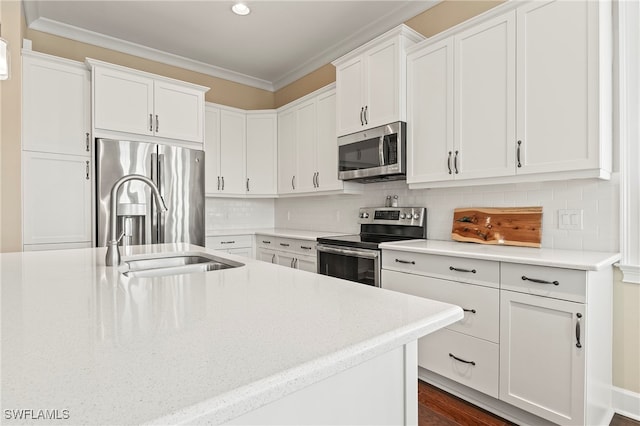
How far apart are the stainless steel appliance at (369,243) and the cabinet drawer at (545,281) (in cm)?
94

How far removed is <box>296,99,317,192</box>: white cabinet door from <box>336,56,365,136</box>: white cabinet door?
23.0 inches

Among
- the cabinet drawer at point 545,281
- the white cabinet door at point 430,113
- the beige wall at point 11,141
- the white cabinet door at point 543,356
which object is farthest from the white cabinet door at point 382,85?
the beige wall at point 11,141

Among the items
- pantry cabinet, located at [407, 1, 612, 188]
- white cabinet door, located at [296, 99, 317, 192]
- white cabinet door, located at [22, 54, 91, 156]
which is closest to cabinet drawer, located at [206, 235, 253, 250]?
white cabinet door, located at [296, 99, 317, 192]

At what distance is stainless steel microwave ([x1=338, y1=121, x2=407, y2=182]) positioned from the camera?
2.82 metres

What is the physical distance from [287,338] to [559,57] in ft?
7.40

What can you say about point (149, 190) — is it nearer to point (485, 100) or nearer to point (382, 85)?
point (382, 85)

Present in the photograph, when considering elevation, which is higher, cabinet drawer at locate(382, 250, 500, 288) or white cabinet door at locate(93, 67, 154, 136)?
white cabinet door at locate(93, 67, 154, 136)

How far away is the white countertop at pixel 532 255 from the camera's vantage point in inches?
65.4

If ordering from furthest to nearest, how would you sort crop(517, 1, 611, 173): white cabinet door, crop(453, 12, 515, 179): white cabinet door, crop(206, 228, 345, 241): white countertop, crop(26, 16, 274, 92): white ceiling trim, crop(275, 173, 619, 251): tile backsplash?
crop(206, 228, 345, 241): white countertop → crop(26, 16, 274, 92): white ceiling trim → crop(453, 12, 515, 179): white cabinet door → crop(275, 173, 619, 251): tile backsplash → crop(517, 1, 611, 173): white cabinet door

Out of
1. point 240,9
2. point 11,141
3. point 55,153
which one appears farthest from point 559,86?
point 11,141

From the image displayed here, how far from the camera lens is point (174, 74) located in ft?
13.9

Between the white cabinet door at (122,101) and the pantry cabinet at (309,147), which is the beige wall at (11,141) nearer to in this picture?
the white cabinet door at (122,101)

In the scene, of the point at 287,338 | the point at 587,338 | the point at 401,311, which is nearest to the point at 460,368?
the point at 587,338

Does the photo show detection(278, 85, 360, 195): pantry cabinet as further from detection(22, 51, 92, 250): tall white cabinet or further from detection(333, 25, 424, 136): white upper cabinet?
detection(22, 51, 92, 250): tall white cabinet
